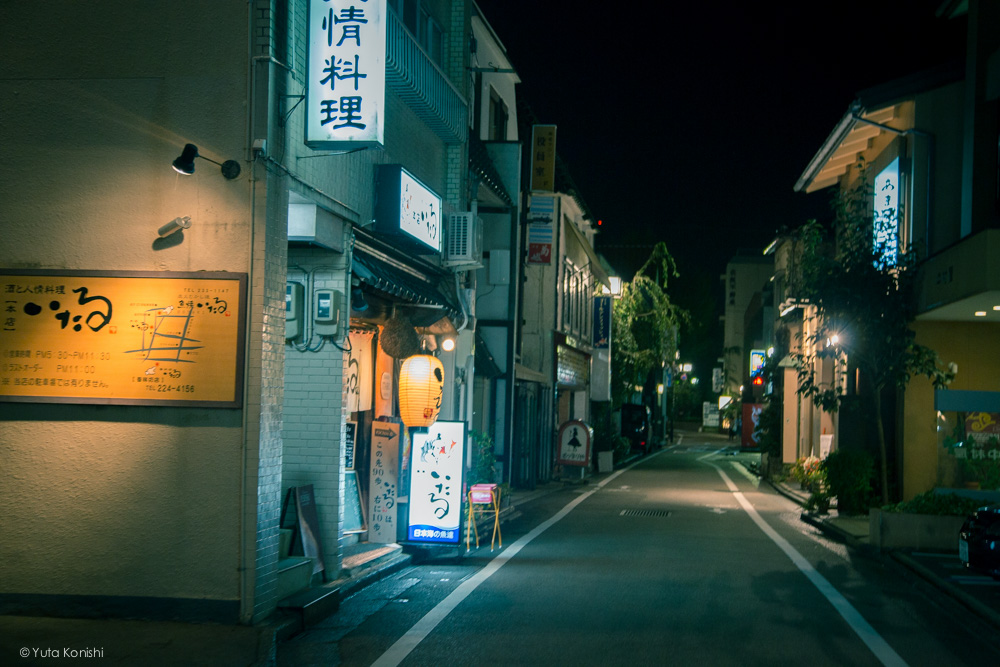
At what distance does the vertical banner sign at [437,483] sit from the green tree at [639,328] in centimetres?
2773

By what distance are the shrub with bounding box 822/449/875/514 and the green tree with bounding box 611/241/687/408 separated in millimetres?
20551

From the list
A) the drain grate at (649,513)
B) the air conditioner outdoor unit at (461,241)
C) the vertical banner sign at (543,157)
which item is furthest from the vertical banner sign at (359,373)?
the vertical banner sign at (543,157)

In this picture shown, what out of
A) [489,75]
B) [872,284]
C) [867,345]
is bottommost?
[867,345]

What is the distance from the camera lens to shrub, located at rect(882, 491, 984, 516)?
556 inches

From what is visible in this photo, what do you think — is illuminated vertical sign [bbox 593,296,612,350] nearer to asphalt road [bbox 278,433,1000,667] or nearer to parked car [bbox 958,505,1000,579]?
asphalt road [bbox 278,433,1000,667]

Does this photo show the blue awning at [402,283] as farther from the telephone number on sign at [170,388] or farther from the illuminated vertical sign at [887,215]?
the illuminated vertical sign at [887,215]

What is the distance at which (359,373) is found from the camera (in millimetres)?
13844

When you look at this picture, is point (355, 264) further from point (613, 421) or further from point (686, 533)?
point (613, 421)

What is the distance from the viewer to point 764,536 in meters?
15.9

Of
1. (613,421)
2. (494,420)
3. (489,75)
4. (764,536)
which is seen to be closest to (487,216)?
(489,75)

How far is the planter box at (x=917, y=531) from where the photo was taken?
549 inches

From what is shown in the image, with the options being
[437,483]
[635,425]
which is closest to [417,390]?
[437,483]

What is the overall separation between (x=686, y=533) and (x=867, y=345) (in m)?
5.14

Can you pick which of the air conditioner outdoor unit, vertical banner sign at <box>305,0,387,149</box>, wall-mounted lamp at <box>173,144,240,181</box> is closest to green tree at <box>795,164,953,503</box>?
the air conditioner outdoor unit
